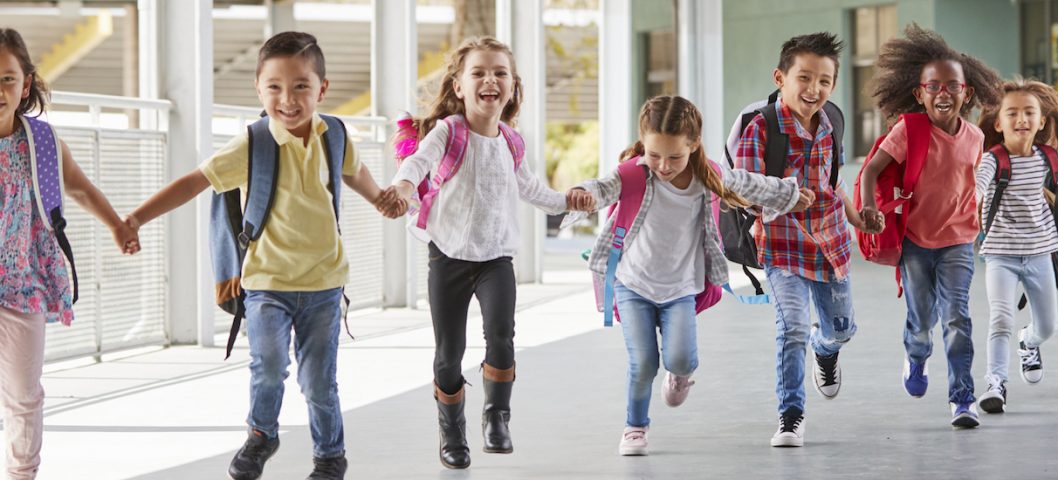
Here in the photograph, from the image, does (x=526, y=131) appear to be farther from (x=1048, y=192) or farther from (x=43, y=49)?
(x=43, y=49)

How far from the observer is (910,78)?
233 inches

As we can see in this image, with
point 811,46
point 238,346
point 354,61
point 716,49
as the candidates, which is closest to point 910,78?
point 811,46

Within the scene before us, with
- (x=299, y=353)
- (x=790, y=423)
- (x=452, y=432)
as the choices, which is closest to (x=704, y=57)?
(x=790, y=423)

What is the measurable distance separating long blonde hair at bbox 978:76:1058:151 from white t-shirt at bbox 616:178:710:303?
6.01ft

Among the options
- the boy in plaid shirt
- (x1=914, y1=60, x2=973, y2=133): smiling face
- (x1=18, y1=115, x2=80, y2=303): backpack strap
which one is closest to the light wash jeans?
(x1=914, y1=60, x2=973, y2=133): smiling face

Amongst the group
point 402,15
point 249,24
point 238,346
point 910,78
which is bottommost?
point 238,346

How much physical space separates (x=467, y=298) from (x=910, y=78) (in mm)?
2128

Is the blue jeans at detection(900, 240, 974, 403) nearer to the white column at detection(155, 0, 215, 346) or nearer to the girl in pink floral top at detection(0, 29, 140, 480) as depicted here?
the girl in pink floral top at detection(0, 29, 140, 480)

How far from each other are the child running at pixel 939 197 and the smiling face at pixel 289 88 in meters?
2.30

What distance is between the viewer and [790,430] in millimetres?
5250

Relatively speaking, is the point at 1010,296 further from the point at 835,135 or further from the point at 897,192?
the point at 835,135

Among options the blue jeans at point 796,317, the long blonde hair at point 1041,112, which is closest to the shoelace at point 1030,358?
the long blonde hair at point 1041,112

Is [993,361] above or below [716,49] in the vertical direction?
below

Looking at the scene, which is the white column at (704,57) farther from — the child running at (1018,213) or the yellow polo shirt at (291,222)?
the yellow polo shirt at (291,222)
